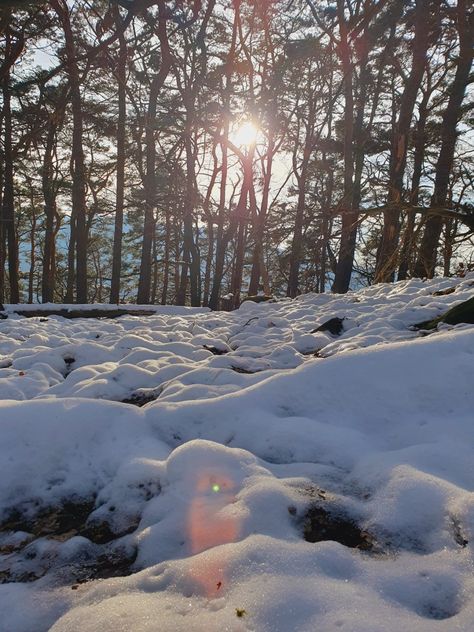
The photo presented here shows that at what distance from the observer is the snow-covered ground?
1.16m

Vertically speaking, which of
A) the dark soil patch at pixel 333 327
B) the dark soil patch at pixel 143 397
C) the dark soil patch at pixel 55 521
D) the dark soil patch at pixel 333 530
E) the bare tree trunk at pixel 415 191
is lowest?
the dark soil patch at pixel 55 521

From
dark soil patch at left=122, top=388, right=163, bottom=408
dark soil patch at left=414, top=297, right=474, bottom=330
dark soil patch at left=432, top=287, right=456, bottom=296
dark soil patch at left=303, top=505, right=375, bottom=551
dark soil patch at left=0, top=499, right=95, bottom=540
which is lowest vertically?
dark soil patch at left=0, top=499, right=95, bottom=540

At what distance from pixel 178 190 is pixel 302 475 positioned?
46.0 feet

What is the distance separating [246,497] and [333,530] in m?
0.34

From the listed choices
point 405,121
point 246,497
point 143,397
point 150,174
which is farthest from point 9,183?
point 246,497

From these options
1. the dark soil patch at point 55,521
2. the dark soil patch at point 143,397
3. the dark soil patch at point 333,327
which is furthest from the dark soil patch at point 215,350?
the dark soil patch at point 55,521

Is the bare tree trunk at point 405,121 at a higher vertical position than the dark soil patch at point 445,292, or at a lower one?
higher

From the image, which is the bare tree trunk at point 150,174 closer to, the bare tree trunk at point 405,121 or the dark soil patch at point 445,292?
the bare tree trunk at point 405,121

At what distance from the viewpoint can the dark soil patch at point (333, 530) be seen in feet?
4.70

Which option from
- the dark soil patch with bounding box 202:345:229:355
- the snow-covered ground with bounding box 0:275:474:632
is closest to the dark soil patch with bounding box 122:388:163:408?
the snow-covered ground with bounding box 0:275:474:632

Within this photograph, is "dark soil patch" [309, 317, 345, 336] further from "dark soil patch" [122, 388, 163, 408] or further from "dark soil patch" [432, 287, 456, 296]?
"dark soil patch" [122, 388, 163, 408]

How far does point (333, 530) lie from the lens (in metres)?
1.52

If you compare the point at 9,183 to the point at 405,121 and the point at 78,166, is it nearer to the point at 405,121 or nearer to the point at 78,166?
the point at 78,166

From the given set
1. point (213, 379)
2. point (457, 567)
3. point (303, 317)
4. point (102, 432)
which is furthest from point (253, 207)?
point (457, 567)
